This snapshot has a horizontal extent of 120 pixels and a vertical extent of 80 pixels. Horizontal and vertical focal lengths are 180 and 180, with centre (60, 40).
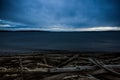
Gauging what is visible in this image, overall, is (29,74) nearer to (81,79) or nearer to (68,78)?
(68,78)

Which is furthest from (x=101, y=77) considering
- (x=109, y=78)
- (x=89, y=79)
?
(x=89, y=79)

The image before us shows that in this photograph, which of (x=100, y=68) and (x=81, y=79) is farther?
(x=100, y=68)

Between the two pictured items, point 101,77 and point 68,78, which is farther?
point 101,77

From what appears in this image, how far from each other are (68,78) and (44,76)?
0.57 meters

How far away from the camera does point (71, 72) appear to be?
14.0ft

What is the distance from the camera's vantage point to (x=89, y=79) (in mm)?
3930

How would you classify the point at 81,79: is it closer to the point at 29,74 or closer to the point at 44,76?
the point at 44,76

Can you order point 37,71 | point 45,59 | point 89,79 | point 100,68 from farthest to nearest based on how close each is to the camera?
point 45,59 → point 100,68 → point 37,71 → point 89,79

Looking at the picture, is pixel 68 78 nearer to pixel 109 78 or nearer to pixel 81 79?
pixel 81 79

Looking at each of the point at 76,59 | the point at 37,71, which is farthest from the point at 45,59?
the point at 37,71

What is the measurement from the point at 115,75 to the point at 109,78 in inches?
6.6

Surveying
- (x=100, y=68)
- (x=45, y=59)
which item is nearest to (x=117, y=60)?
(x=100, y=68)

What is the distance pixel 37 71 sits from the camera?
4195 mm

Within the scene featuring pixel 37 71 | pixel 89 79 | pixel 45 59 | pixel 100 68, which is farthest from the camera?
pixel 45 59
